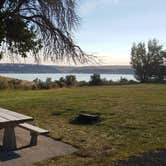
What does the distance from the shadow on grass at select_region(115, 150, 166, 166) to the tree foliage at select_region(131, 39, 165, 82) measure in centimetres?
4177

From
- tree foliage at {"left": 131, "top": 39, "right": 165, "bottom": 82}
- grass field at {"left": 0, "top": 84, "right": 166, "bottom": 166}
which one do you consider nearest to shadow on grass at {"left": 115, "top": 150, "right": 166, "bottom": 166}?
grass field at {"left": 0, "top": 84, "right": 166, "bottom": 166}

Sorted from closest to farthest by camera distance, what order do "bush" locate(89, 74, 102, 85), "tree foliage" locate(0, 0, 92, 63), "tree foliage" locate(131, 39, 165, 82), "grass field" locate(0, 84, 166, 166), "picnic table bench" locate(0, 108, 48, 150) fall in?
"grass field" locate(0, 84, 166, 166), "picnic table bench" locate(0, 108, 48, 150), "tree foliage" locate(0, 0, 92, 63), "bush" locate(89, 74, 102, 85), "tree foliage" locate(131, 39, 165, 82)

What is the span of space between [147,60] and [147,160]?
44.5 m

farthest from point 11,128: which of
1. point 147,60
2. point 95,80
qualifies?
point 147,60

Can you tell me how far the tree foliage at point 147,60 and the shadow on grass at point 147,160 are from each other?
41.8 metres

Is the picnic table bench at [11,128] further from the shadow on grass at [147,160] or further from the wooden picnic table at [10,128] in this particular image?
the shadow on grass at [147,160]

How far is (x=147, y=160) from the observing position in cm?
538

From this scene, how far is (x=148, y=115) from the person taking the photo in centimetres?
997

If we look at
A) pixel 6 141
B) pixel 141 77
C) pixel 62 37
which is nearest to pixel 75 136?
pixel 6 141

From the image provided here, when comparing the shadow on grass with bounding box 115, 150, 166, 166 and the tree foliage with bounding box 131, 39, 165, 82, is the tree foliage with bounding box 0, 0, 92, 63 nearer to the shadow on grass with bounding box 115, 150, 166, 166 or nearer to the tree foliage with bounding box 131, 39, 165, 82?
the shadow on grass with bounding box 115, 150, 166, 166

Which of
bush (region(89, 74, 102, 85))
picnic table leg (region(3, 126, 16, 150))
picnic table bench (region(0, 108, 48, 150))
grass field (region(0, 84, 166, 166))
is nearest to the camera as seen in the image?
grass field (region(0, 84, 166, 166))

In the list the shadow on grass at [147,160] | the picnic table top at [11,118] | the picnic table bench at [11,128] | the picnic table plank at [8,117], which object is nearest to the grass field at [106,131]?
the shadow on grass at [147,160]

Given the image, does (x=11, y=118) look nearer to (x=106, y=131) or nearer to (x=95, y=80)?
(x=106, y=131)

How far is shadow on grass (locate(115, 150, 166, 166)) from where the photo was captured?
5.19 meters
